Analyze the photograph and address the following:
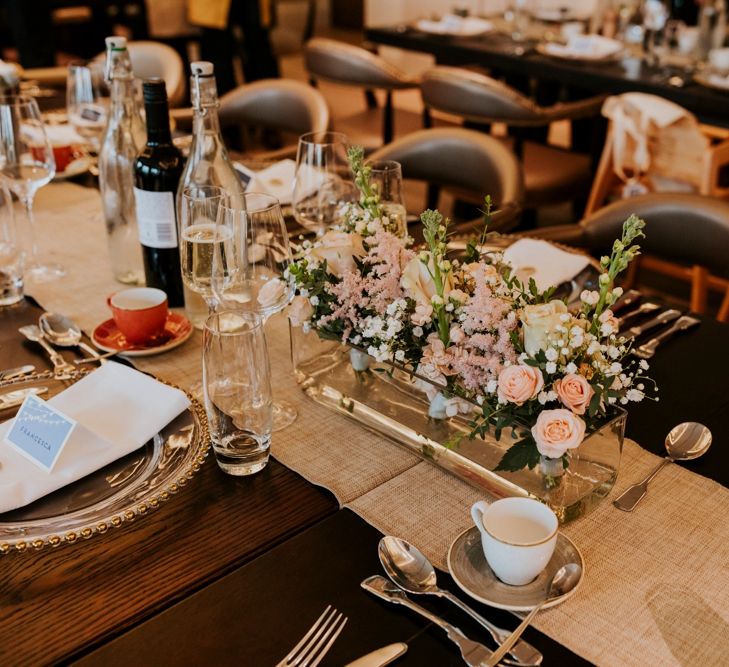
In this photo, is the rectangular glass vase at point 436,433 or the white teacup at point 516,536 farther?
the rectangular glass vase at point 436,433

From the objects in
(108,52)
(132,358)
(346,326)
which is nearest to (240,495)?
(346,326)

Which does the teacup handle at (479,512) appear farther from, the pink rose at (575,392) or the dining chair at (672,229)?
the dining chair at (672,229)

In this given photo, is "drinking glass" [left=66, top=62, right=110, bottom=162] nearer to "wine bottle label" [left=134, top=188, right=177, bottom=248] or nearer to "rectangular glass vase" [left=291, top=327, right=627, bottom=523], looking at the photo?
"wine bottle label" [left=134, top=188, right=177, bottom=248]

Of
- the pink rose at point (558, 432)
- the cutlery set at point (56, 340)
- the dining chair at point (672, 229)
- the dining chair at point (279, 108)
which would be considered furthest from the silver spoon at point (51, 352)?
the dining chair at point (279, 108)

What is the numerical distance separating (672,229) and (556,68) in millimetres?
1830

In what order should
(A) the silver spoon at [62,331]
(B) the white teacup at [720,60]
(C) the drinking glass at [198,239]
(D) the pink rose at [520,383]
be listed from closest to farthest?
(D) the pink rose at [520,383] < (C) the drinking glass at [198,239] < (A) the silver spoon at [62,331] < (B) the white teacup at [720,60]

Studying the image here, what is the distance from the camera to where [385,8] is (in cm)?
709

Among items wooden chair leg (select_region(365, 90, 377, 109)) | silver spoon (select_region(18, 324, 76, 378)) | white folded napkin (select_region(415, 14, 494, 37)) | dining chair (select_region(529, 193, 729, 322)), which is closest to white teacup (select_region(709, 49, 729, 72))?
white folded napkin (select_region(415, 14, 494, 37))

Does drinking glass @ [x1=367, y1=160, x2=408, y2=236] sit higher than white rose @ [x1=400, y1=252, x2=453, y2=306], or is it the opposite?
white rose @ [x1=400, y1=252, x2=453, y2=306]

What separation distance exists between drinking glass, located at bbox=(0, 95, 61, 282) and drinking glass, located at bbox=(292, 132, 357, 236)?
442mm

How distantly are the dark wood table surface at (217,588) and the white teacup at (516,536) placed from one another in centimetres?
4

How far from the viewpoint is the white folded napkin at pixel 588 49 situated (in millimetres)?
3531

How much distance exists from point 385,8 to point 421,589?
6.86 meters

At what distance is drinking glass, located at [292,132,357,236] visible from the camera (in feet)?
4.78
